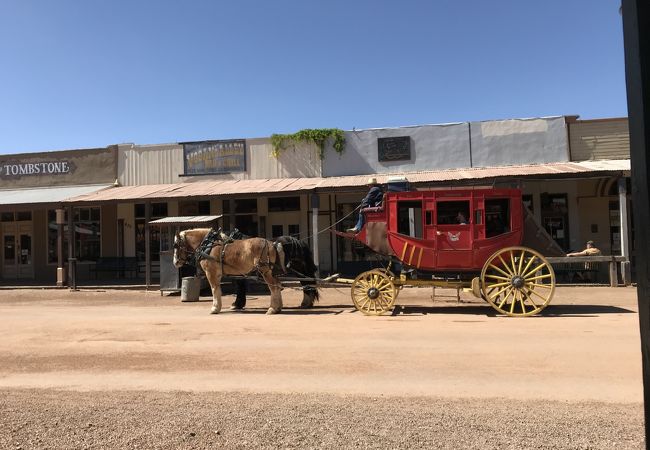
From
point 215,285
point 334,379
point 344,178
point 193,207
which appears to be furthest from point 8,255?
point 334,379

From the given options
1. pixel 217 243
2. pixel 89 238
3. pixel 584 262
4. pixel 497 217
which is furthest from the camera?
pixel 89 238

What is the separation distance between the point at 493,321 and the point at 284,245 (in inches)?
205

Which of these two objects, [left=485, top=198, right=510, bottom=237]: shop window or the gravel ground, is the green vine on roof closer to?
[left=485, top=198, right=510, bottom=237]: shop window

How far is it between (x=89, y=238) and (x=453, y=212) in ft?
57.0

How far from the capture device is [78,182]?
71.2 ft

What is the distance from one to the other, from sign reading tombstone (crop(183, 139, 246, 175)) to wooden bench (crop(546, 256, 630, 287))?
12.6 metres

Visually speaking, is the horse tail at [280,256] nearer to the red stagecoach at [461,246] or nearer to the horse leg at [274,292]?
the horse leg at [274,292]

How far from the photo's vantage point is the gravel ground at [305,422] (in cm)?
370

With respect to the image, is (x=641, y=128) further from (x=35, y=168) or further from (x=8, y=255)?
(x=8, y=255)

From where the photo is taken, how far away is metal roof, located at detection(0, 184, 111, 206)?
1888 cm

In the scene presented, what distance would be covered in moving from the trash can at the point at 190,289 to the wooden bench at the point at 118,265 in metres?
7.82

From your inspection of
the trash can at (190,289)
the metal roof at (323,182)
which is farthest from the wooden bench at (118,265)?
the trash can at (190,289)

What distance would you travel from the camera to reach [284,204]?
809 inches

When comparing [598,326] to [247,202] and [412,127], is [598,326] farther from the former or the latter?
[247,202]
